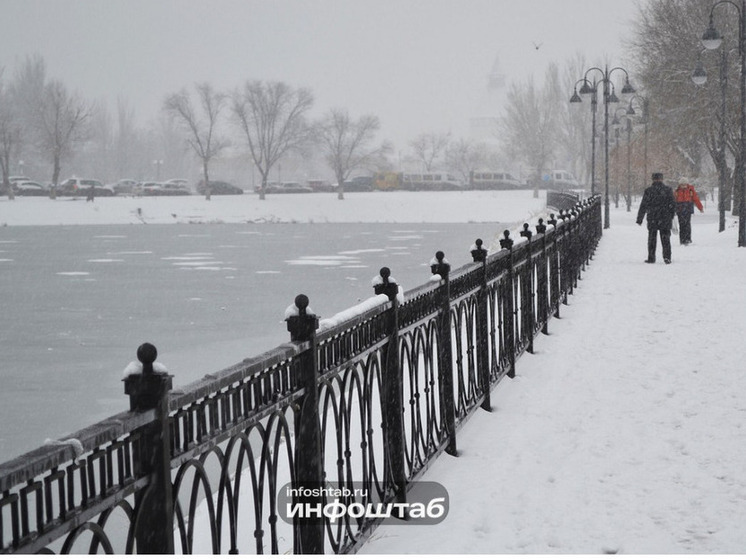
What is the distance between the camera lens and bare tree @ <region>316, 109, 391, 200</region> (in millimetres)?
98312

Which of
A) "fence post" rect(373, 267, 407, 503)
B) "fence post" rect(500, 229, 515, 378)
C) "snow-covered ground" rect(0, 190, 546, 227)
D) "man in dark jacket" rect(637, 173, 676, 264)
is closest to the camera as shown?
"fence post" rect(373, 267, 407, 503)

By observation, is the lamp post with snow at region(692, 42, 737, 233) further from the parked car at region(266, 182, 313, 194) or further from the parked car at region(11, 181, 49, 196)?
the parked car at region(11, 181, 49, 196)

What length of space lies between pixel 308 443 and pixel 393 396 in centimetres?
138

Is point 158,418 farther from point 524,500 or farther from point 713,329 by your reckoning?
point 713,329

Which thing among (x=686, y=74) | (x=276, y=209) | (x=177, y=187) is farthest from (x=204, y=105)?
(x=686, y=74)

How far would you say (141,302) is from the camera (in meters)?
22.7

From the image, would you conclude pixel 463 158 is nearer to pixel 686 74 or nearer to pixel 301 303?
pixel 686 74

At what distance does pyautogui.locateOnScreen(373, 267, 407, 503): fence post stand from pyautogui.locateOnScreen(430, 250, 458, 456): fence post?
0.98 meters

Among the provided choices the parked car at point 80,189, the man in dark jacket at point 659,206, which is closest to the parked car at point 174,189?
the parked car at point 80,189

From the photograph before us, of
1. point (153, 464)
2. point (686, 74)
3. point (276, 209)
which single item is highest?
point (686, 74)

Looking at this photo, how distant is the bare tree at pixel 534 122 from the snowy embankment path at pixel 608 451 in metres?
81.6

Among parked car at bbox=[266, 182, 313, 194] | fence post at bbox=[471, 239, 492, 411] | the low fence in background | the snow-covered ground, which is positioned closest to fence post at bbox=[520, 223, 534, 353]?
the low fence in background

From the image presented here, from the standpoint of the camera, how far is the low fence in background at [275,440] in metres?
2.46

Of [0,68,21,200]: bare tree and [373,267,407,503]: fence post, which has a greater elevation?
[0,68,21,200]: bare tree
